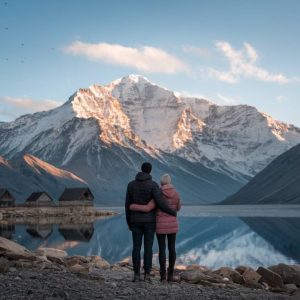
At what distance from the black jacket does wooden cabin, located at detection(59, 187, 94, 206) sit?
101m

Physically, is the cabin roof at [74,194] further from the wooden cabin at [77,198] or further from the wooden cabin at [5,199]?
the wooden cabin at [5,199]

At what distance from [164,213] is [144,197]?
25.8 inches

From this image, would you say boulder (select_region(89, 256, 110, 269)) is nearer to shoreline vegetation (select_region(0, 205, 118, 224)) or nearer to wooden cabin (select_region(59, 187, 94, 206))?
shoreline vegetation (select_region(0, 205, 118, 224))

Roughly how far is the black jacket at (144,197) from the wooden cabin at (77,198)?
10084 centimetres

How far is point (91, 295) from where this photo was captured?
11.6 m

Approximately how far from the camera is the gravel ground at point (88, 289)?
11.3 m

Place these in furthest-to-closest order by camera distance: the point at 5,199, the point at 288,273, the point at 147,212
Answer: the point at 5,199 < the point at 288,273 < the point at 147,212

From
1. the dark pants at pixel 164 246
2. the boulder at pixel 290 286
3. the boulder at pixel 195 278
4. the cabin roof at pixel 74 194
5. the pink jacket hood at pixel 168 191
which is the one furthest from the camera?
the cabin roof at pixel 74 194

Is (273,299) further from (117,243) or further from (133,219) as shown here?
(117,243)

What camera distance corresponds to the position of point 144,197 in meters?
14.1

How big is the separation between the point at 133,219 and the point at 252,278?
6.04 m

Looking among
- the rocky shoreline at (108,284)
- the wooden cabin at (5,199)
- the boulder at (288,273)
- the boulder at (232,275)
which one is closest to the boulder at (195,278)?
the rocky shoreline at (108,284)

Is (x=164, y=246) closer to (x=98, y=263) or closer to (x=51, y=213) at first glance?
(x=98, y=263)

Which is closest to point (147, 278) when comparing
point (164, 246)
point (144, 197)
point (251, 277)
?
point (164, 246)
